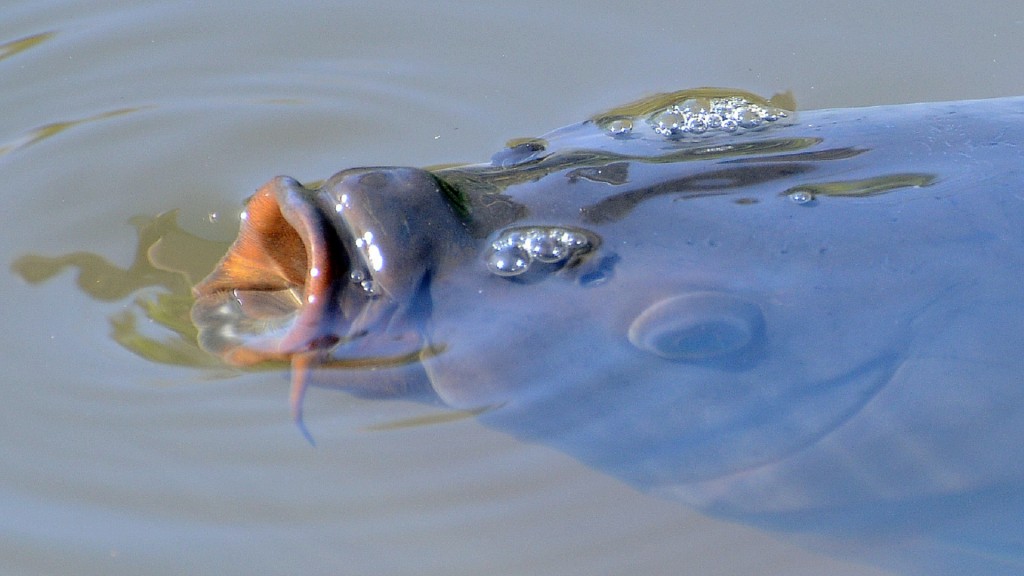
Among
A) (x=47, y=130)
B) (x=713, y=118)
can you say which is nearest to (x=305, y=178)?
(x=47, y=130)

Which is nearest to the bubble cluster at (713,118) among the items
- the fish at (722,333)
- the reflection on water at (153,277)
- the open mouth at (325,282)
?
the fish at (722,333)

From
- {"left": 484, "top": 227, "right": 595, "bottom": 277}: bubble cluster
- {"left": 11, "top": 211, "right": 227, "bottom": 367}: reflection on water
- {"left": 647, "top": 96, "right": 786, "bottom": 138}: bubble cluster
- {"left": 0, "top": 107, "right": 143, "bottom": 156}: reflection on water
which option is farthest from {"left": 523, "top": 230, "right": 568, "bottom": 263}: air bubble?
{"left": 0, "top": 107, "right": 143, "bottom": 156}: reflection on water

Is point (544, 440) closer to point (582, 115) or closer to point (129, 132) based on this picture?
point (582, 115)

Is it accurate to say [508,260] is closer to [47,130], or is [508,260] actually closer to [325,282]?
[325,282]

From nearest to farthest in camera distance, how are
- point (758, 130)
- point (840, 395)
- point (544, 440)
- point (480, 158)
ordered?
1. point (840, 395)
2. point (544, 440)
3. point (758, 130)
4. point (480, 158)

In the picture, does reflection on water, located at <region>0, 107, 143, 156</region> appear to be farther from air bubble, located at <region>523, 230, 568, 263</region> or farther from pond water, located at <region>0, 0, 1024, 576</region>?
air bubble, located at <region>523, 230, 568, 263</region>

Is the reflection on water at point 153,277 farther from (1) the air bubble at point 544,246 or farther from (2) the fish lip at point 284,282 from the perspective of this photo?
(1) the air bubble at point 544,246

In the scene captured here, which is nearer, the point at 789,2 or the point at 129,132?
the point at 129,132

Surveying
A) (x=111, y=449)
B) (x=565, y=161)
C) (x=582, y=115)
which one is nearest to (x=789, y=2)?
(x=582, y=115)
